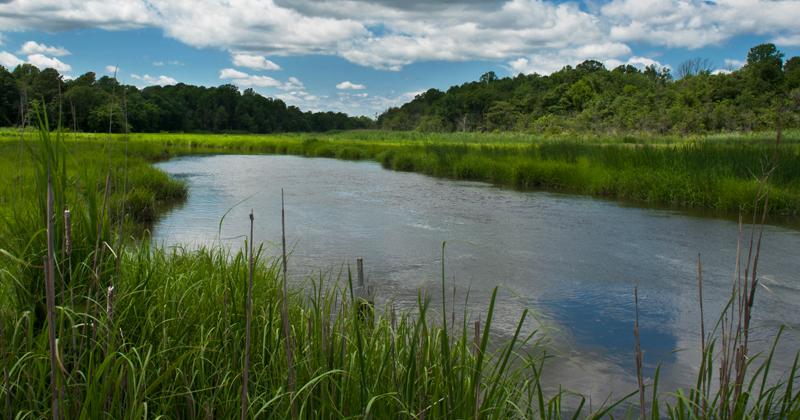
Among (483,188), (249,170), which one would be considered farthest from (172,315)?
(249,170)

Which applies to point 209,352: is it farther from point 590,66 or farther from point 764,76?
point 590,66

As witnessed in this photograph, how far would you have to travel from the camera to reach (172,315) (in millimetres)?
2404

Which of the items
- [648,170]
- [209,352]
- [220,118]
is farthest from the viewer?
[220,118]

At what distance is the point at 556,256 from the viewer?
240 inches

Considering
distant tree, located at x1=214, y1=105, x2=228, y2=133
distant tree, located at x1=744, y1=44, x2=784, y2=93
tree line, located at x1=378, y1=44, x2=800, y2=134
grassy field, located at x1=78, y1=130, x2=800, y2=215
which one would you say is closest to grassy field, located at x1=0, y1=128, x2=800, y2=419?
grassy field, located at x1=78, y1=130, x2=800, y2=215

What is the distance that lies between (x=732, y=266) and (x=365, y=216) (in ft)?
17.4

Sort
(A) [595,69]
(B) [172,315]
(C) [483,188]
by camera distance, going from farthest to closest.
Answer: (A) [595,69], (C) [483,188], (B) [172,315]

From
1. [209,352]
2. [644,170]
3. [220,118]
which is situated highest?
[220,118]

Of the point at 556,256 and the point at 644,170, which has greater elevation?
the point at 644,170

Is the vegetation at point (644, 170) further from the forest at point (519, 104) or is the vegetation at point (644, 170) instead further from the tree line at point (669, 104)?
the tree line at point (669, 104)

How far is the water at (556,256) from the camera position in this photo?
3.71m

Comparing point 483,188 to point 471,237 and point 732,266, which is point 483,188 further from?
point 732,266

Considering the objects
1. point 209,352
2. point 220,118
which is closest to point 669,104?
point 209,352

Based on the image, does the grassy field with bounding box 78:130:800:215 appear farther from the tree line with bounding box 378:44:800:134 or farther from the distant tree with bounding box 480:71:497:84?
the distant tree with bounding box 480:71:497:84
